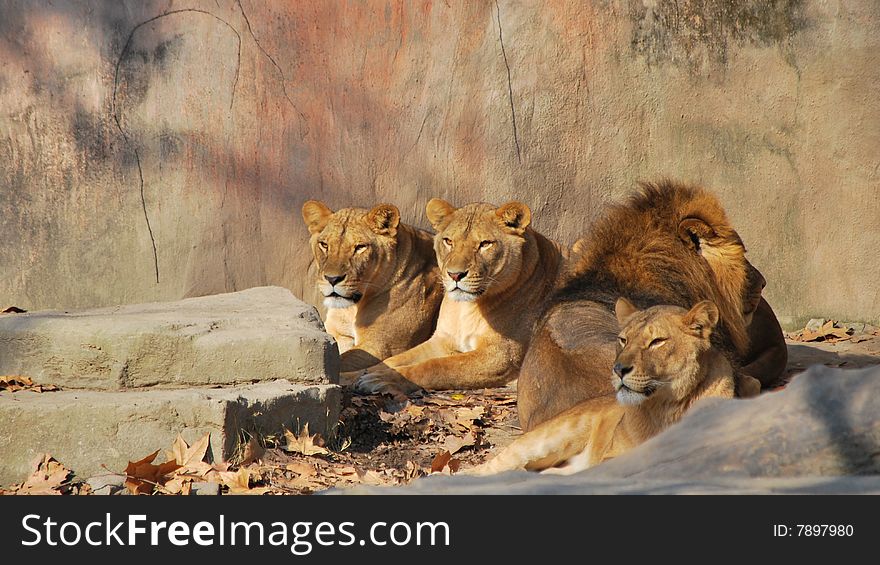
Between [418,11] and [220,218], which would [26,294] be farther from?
[418,11]

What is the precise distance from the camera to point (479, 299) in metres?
8.77

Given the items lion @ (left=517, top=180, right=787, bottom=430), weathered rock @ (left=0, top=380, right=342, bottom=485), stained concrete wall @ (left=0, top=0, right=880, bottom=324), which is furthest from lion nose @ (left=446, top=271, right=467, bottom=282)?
weathered rock @ (left=0, top=380, right=342, bottom=485)

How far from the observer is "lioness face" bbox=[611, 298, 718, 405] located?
16.9 feet

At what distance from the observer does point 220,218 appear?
30.7 ft

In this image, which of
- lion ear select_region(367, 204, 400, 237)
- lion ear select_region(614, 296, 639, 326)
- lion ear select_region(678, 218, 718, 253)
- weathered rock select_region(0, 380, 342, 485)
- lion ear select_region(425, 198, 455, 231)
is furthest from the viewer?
lion ear select_region(367, 204, 400, 237)

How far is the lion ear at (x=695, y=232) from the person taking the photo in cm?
690

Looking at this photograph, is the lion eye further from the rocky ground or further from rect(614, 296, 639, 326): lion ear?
the rocky ground

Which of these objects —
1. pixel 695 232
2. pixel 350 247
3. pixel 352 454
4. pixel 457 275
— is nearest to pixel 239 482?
pixel 352 454

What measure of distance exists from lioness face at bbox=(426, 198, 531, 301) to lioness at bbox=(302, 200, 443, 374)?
578 mm

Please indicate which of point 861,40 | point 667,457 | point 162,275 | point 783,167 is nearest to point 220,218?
point 162,275

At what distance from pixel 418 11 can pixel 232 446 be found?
451cm

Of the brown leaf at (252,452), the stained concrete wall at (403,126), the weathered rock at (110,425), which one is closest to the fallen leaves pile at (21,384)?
the weathered rock at (110,425)
